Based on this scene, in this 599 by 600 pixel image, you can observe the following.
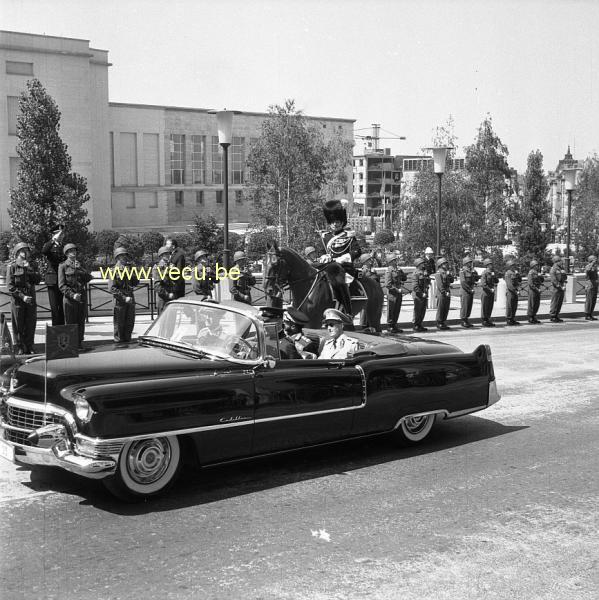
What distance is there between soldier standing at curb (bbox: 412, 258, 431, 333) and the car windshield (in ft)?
41.2

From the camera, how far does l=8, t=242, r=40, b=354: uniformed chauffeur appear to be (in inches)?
567

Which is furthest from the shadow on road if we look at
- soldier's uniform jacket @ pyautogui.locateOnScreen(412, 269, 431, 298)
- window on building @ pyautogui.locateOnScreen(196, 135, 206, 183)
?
window on building @ pyautogui.locateOnScreen(196, 135, 206, 183)

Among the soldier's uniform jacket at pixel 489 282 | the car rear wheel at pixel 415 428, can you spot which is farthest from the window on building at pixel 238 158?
the car rear wheel at pixel 415 428

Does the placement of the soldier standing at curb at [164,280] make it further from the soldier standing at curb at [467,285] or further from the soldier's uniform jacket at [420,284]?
the soldier standing at curb at [467,285]

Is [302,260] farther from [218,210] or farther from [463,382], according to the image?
[218,210]

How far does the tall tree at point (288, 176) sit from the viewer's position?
133ft

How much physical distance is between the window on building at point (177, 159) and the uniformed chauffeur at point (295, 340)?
81830 millimetres

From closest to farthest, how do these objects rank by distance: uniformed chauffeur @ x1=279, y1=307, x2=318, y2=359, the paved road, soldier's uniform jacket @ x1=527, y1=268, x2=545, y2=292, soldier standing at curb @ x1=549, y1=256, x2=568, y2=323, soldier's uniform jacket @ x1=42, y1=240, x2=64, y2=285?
the paved road, uniformed chauffeur @ x1=279, y1=307, x2=318, y2=359, soldier's uniform jacket @ x1=42, y1=240, x2=64, y2=285, soldier's uniform jacket @ x1=527, y1=268, x2=545, y2=292, soldier standing at curb @ x1=549, y1=256, x2=568, y2=323

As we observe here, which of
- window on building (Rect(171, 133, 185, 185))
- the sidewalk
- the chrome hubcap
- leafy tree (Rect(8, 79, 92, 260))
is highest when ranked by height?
window on building (Rect(171, 133, 185, 185))

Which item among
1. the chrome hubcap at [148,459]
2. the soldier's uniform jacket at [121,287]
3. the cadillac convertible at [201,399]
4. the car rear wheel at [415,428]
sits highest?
the soldier's uniform jacket at [121,287]

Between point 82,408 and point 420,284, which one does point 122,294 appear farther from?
point 82,408

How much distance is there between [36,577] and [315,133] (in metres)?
39.1

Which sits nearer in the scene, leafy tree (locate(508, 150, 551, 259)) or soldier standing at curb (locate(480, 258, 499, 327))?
soldier standing at curb (locate(480, 258, 499, 327))

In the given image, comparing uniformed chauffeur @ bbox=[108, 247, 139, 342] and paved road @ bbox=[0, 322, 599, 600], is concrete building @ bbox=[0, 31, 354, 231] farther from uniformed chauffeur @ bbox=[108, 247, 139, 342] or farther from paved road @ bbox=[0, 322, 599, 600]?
paved road @ bbox=[0, 322, 599, 600]
